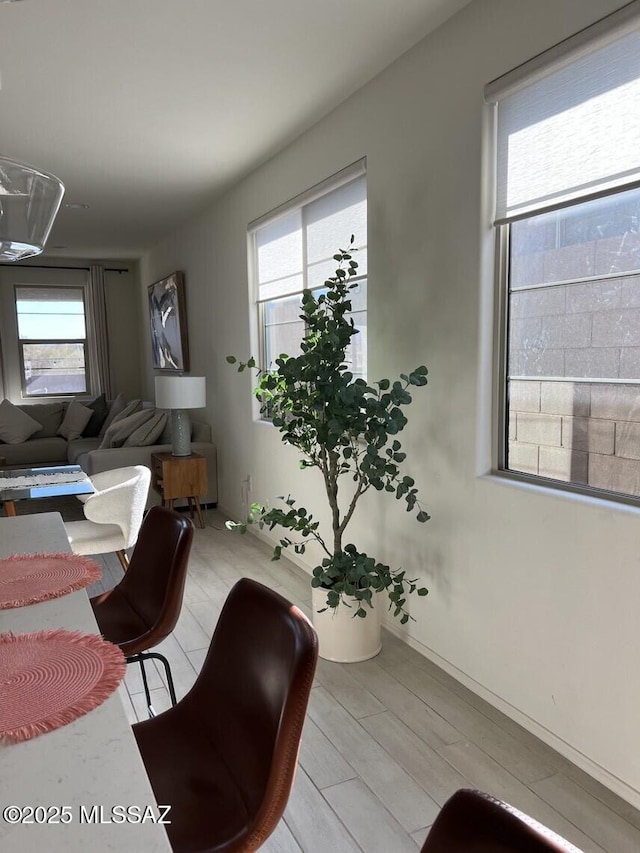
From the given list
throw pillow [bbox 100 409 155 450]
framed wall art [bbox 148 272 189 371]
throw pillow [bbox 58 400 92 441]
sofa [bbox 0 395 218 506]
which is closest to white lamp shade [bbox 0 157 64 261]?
sofa [bbox 0 395 218 506]

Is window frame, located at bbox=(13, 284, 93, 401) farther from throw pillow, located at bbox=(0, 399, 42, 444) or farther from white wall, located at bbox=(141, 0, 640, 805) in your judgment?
white wall, located at bbox=(141, 0, 640, 805)

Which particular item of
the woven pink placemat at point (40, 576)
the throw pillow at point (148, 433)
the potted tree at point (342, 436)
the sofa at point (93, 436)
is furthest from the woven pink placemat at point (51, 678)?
the throw pillow at point (148, 433)

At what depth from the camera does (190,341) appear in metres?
5.89

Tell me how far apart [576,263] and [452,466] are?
87cm

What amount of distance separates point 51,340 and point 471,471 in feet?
22.2

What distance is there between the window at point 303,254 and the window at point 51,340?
14.5 feet

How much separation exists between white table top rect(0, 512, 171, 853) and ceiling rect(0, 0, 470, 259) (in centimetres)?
223

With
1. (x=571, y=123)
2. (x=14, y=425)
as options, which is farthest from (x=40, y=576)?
(x=14, y=425)

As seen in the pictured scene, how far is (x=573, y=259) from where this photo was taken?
1.95 meters

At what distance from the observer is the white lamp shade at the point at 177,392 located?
187 inches

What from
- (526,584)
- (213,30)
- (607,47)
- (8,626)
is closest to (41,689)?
(8,626)

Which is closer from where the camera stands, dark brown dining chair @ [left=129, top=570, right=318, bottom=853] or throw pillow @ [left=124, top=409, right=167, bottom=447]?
dark brown dining chair @ [left=129, top=570, right=318, bottom=853]

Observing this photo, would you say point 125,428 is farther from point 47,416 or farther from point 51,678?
point 51,678

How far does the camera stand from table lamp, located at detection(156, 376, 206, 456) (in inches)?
187
